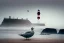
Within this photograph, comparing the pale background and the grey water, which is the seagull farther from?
the pale background

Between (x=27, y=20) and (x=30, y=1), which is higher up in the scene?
(x=30, y=1)

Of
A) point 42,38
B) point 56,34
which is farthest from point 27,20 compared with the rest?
point 56,34

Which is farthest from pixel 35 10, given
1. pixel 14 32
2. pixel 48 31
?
pixel 14 32

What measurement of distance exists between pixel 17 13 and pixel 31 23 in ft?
1.06

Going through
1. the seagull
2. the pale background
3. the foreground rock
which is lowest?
the seagull

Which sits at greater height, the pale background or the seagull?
the pale background

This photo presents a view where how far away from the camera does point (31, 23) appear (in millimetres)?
2416

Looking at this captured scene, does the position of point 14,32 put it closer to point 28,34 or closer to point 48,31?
point 28,34

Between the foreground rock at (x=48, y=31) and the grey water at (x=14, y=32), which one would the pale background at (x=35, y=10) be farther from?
the grey water at (x=14, y=32)

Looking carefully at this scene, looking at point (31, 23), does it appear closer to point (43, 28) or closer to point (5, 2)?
point (43, 28)

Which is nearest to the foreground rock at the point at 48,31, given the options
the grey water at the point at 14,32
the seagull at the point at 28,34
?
the grey water at the point at 14,32

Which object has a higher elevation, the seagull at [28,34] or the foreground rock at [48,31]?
the foreground rock at [48,31]

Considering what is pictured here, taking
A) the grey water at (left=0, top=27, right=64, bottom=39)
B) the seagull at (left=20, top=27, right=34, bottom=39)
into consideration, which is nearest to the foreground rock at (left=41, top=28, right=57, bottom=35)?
the grey water at (left=0, top=27, right=64, bottom=39)

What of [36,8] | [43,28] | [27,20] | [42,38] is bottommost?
[42,38]
